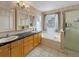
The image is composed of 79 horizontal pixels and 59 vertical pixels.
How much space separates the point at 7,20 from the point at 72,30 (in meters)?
2.08

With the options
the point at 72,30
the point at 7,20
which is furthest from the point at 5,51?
the point at 72,30

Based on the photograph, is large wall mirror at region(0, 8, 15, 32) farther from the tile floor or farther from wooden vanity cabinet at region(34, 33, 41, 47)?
wooden vanity cabinet at region(34, 33, 41, 47)

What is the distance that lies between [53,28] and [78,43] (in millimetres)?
1069

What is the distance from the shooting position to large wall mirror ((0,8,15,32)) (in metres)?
2.51

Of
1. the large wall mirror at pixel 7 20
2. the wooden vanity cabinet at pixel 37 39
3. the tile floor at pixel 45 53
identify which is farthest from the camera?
the wooden vanity cabinet at pixel 37 39

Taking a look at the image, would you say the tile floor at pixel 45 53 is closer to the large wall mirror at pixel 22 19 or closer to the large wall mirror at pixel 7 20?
the large wall mirror at pixel 22 19

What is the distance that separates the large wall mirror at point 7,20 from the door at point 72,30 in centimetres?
176

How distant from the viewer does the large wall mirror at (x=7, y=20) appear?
2.51 meters

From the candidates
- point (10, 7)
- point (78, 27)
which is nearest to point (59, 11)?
A: point (78, 27)

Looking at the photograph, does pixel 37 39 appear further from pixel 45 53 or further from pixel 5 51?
pixel 5 51

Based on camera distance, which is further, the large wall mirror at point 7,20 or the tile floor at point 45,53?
the tile floor at point 45,53

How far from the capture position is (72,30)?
3330mm

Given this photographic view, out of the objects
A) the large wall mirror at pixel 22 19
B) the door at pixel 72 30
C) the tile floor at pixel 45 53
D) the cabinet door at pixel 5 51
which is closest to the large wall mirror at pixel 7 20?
the large wall mirror at pixel 22 19

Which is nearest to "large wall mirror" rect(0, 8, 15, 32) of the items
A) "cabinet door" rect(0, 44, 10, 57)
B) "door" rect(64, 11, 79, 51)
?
"cabinet door" rect(0, 44, 10, 57)
